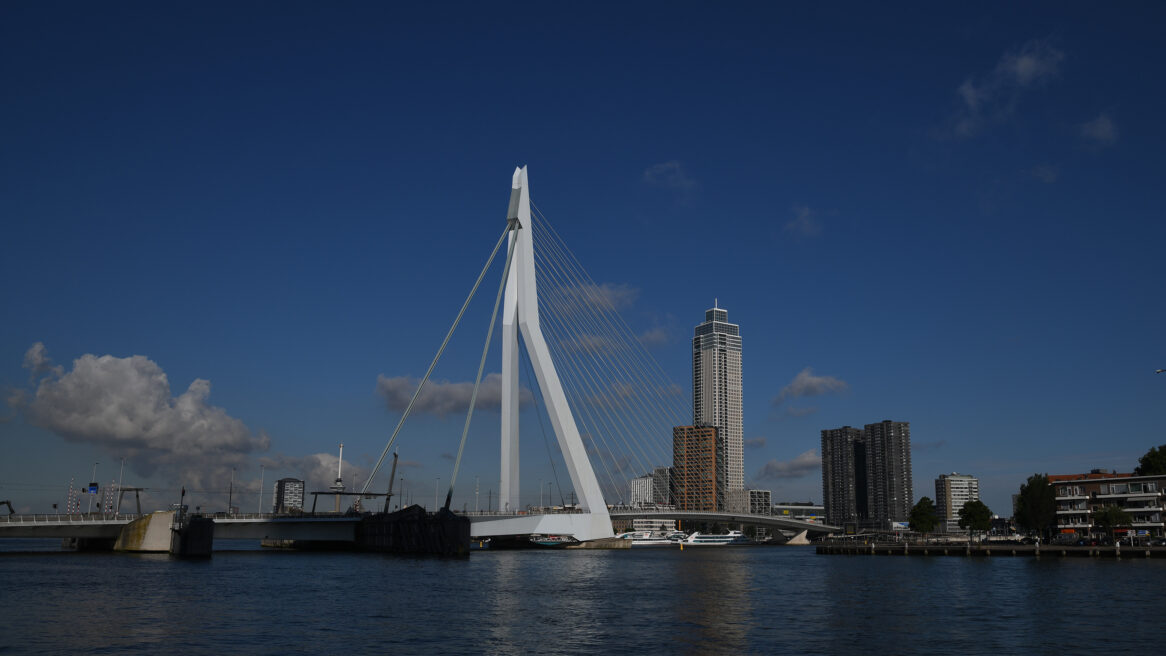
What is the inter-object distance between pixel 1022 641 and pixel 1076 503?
258 ft

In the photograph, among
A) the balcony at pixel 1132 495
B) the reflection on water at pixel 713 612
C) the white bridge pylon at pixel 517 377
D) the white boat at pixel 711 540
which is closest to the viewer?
the reflection on water at pixel 713 612

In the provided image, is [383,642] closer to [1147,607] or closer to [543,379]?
[1147,607]

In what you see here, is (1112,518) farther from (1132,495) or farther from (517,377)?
(517,377)

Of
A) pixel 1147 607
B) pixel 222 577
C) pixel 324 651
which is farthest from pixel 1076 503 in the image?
pixel 324 651

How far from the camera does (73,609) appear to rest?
31734 millimetres

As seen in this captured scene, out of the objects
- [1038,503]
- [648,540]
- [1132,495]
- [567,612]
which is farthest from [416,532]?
[1132,495]

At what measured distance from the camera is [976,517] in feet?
344

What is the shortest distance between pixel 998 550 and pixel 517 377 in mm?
47271

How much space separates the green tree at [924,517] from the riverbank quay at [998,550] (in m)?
23.0

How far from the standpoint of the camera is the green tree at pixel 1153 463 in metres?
89.4

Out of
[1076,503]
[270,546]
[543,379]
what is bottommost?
[270,546]

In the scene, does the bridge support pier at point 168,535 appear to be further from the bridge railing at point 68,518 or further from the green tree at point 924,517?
the green tree at point 924,517

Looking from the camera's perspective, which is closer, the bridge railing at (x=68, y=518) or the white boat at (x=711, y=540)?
the bridge railing at (x=68, y=518)

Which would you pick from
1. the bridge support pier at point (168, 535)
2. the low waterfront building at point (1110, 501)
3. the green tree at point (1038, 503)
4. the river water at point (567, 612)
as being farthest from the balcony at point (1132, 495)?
the bridge support pier at point (168, 535)
